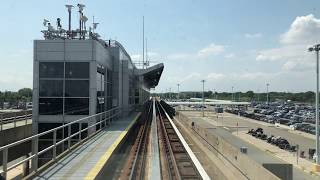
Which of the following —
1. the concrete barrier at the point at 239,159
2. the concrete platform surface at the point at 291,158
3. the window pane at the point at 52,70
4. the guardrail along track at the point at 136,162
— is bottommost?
the concrete platform surface at the point at 291,158

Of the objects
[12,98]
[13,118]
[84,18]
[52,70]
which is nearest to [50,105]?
[52,70]

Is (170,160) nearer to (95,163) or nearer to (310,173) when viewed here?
(95,163)

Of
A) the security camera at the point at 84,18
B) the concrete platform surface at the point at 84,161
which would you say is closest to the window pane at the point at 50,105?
the concrete platform surface at the point at 84,161

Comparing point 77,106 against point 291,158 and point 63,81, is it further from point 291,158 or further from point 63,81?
point 291,158

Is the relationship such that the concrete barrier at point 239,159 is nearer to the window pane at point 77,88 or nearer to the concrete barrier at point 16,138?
the window pane at point 77,88

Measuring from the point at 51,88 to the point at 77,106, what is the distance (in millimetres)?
1782

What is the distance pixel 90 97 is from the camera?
83.4ft

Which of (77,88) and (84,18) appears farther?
(84,18)

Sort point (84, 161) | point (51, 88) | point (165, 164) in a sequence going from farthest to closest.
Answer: point (51, 88) → point (165, 164) → point (84, 161)

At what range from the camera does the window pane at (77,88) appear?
25.2 meters

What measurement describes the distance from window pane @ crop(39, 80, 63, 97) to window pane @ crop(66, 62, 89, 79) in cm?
74

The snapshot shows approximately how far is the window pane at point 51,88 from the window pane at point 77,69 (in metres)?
0.74

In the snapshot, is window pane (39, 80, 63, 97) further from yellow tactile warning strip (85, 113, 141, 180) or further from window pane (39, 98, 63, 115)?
yellow tactile warning strip (85, 113, 141, 180)

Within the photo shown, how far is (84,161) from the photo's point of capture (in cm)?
1316
